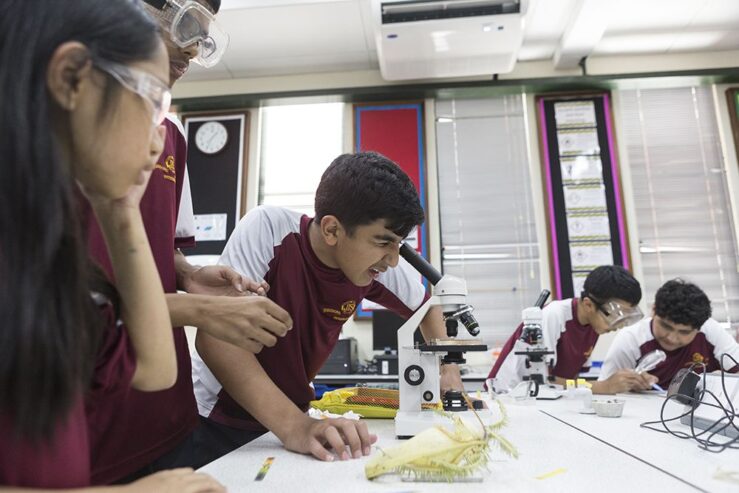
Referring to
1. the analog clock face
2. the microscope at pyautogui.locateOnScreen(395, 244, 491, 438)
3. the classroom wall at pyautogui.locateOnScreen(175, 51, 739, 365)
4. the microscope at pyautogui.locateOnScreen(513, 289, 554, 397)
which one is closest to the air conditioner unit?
the classroom wall at pyautogui.locateOnScreen(175, 51, 739, 365)

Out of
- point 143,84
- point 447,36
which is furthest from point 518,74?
point 143,84

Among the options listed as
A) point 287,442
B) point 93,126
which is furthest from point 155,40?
point 287,442

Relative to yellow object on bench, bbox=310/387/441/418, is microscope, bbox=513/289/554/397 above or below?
above

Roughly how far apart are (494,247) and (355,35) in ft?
6.52

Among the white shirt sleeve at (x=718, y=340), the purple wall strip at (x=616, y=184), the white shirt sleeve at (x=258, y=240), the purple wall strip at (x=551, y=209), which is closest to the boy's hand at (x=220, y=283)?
the white shirt sleeve at (x=258, y=240)

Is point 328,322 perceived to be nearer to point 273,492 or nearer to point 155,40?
point 273,492

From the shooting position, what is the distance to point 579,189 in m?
3.87

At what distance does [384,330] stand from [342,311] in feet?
6.77

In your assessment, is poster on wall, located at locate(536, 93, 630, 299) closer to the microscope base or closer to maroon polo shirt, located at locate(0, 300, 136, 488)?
the microscope base

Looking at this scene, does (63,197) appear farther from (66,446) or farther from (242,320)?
(242,320)

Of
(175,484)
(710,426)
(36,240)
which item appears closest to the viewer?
(36,240)

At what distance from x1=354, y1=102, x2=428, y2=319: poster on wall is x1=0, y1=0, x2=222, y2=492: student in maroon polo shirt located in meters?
3.44

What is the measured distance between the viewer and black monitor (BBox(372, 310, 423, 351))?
11.0 feet

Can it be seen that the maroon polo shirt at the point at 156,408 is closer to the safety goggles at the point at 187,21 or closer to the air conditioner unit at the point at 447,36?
the safety goggles at the point at 187,21
